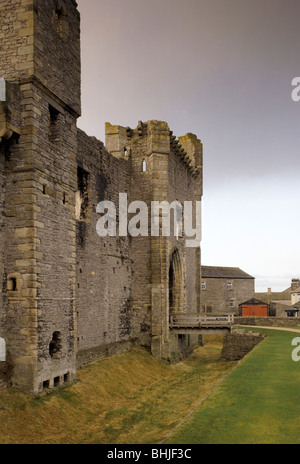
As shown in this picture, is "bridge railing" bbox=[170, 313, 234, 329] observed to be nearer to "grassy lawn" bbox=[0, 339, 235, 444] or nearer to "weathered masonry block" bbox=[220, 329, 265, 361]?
"weathered masonry block" bbox=[220, 329, 265, 361]

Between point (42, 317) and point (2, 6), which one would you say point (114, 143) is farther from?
point (42, 317)

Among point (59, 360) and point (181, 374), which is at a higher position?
Answer: point (59, 360)

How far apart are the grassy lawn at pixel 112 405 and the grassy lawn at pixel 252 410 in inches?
42.8

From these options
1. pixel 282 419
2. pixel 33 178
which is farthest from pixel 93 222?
pixel 282 419

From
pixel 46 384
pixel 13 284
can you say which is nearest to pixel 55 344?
pixel 46 384

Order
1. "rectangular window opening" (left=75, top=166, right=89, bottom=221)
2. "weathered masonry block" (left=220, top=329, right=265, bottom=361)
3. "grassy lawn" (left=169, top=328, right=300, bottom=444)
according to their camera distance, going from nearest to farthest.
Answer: "grassy lawn" (left=169, top=328, right=300, bottom=444)
"rectangular window opening" (left=75, top=166, right=89, bottom=221)
"weathered masonry block" (left=220, top=329, right=265, bottom=361)

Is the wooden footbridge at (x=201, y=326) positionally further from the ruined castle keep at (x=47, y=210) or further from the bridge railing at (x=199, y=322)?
the ruined castle keep at (x=47, y=210)

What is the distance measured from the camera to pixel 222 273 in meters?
50.5

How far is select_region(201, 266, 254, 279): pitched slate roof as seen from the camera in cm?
4917

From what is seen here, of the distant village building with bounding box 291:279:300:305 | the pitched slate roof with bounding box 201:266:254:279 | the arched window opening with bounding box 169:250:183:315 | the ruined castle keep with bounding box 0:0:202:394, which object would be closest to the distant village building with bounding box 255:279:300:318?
the distant village building with bounding box 291:279:300:305

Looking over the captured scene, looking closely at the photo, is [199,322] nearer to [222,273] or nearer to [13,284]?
[13,284]

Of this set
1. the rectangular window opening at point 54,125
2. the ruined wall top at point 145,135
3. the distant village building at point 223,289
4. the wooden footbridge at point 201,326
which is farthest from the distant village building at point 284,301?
the rectangular window opening at point 54,125

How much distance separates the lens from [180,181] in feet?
89.7
